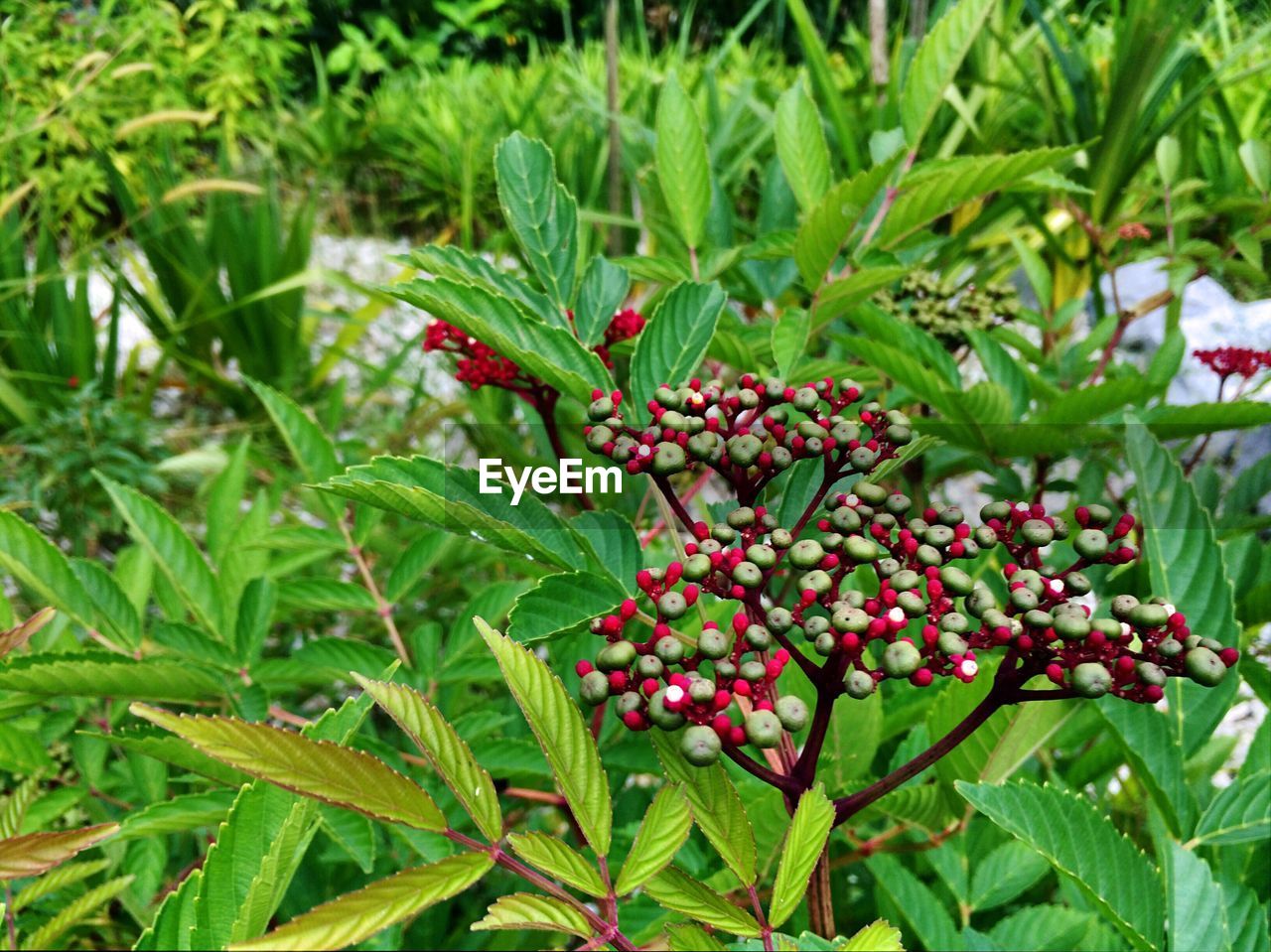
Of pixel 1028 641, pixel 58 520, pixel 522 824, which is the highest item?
pixel 1028 641

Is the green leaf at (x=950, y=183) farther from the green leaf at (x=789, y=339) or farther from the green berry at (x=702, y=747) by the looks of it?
the green berry at (x=702, y=747)

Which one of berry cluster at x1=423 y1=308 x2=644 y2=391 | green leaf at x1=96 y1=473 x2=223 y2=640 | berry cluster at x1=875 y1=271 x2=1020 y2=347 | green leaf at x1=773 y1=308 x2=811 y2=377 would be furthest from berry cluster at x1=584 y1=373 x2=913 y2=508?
berry cluster at x1=875 y1=271 x2=1020 y2=347

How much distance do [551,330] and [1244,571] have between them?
760mm

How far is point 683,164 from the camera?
93cm

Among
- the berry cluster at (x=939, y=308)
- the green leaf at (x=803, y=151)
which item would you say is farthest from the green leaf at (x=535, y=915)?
the berry cluster at (x=939, y=308)

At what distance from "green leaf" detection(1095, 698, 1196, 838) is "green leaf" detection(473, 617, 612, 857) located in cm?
38

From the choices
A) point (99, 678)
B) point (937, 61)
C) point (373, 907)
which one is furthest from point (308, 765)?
point (937, 61)

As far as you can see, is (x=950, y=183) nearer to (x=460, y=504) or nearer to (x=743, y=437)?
(x=743, y=437)

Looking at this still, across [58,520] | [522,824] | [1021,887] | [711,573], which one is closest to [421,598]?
[522,824]

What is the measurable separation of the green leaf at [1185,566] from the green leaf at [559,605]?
43cm

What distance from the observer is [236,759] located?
379 millimetres

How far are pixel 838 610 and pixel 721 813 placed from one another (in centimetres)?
12

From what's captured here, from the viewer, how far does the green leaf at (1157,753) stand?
2.07 feet

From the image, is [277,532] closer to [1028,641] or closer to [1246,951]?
[1028,641]
